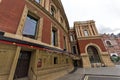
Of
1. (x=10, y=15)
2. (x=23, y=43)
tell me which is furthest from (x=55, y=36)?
(x=10, y=15)

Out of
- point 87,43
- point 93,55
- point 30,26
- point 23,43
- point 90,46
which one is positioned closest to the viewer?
point 23,43

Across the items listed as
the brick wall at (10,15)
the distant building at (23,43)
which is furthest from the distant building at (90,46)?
the brick wall at (10,15)

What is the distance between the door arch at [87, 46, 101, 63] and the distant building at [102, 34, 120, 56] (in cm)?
1287

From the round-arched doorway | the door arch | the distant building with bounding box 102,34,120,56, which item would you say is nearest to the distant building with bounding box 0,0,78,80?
the round-arched doorway

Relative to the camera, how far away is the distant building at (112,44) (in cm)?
2780

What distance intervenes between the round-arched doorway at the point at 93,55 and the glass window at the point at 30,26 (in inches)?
596

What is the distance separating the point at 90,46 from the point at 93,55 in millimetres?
2289

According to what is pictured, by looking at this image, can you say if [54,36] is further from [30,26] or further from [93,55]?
[93,55]

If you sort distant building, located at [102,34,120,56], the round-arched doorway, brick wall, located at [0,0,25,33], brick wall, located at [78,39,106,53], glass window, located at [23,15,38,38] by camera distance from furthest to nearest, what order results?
1. distant building, located at [102,34,120,56]
2. brick wall, located at [78,39,106,53]
3. the round-arched doorway
4. glass window, located at [23,15,38,38]
5. brick wall, located at [0,0,25,33]

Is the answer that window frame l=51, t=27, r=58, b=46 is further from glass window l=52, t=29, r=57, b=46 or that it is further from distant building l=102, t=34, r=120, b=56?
distant building l=102, t=34, r=120, b=56

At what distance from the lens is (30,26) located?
23.6ft

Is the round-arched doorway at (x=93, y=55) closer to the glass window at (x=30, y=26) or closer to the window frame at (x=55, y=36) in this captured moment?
the window frame at (x=55, y=36)

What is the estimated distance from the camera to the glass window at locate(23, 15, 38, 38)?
21.9 feet

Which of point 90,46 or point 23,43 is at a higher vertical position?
point 90,46
